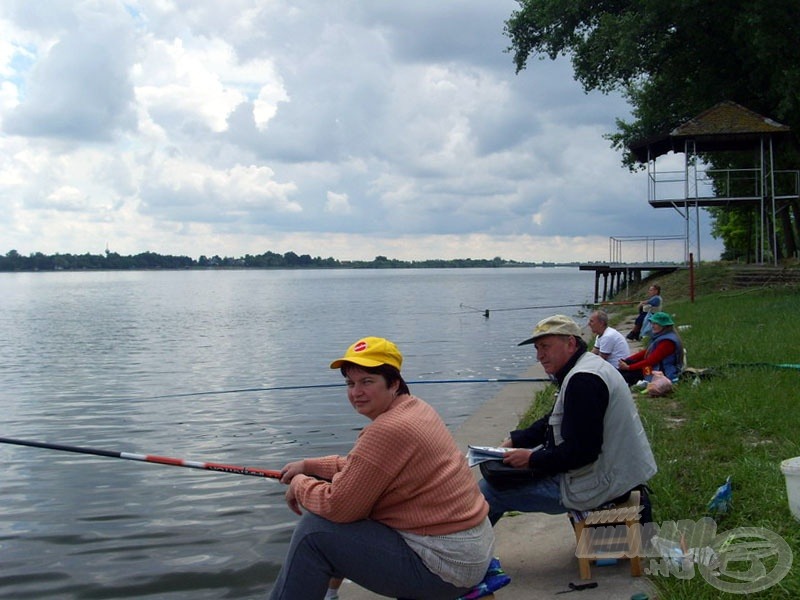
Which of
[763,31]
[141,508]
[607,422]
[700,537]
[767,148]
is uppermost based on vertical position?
[763,31]

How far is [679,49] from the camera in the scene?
102ft

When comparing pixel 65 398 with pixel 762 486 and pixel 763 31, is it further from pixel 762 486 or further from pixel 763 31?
pixel 763 31

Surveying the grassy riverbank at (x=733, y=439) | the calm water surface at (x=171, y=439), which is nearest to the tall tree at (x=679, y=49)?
the calm water surface at (x=171, y=439)

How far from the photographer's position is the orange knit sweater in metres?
3.96

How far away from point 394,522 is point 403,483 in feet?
0.71

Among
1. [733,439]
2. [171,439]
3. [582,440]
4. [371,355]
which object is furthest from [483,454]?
[171,439]

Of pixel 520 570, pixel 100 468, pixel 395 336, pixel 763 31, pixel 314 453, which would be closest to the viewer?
pixel 520 570

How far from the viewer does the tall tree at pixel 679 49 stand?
2580 centimetres

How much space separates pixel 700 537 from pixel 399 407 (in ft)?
7.34

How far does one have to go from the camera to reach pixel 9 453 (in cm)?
1207

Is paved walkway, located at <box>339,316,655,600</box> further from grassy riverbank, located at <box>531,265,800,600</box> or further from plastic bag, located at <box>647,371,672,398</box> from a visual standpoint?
plastic bag, located at <box>647,371,672,398</box>

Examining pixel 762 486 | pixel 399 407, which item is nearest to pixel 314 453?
pixel 762 486

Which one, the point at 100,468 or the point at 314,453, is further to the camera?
the point at 314,453

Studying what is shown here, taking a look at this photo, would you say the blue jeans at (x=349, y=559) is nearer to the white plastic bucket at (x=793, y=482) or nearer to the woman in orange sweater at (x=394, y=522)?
the woman in orange sweater at (x=394, y=522)
